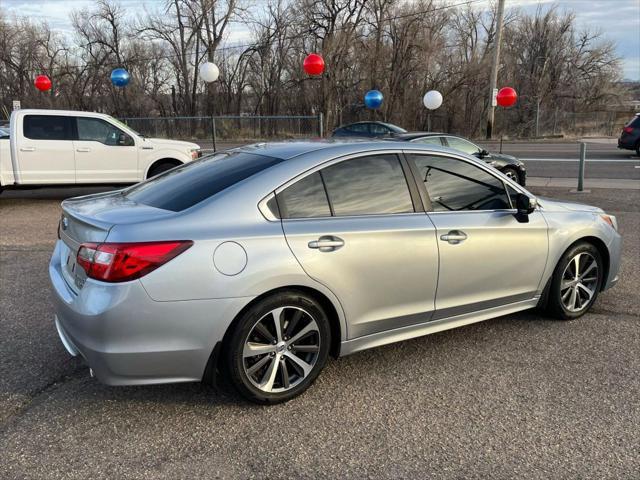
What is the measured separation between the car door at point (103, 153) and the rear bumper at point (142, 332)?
7.98m

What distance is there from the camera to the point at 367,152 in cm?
359

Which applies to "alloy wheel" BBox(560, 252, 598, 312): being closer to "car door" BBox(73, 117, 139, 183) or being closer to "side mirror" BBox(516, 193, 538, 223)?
→ "side mirror" BBox(516, 193, 538, 223)

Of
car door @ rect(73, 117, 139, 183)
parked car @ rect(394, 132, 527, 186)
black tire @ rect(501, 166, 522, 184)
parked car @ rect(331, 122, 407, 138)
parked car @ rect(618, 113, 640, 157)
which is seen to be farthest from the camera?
parked car @ rect(618, 113, 640, 157)

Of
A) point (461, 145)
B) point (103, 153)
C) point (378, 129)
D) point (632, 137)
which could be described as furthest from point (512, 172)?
point (632, 137)

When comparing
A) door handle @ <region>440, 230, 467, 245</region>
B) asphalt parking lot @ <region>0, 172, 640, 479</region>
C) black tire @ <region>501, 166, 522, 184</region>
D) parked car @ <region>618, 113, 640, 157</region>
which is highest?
parked car @ <region>618, 113, 640, 157</region>

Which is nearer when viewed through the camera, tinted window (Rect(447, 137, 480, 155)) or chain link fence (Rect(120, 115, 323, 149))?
tinted window (Rect(447, 137, 480, 155))

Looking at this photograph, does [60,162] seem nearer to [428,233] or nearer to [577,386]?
[428,233]

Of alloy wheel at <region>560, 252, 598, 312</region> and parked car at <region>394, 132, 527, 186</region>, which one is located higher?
parked car at <region>394, 132, 527, 186</region>

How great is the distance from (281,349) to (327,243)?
0.68 m

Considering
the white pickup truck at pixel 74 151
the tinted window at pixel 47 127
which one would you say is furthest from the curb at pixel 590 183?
the tinted window at pixel 47 127

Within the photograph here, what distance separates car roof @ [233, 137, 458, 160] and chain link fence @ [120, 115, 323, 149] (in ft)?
94.5

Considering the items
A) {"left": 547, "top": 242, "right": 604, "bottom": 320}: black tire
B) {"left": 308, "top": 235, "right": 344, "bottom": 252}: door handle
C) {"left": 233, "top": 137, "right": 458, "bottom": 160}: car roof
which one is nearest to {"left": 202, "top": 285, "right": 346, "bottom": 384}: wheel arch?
{"left": 308, "top": 235, "right": 344, "bottom": 252}: door handle

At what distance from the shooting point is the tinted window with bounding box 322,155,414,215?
3404 millimetres

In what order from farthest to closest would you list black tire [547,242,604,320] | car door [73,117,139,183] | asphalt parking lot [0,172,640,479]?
car door [73,117,139,183] < black tire [547,242,604,320] < asphalt parking lot [0,172,640,479]
